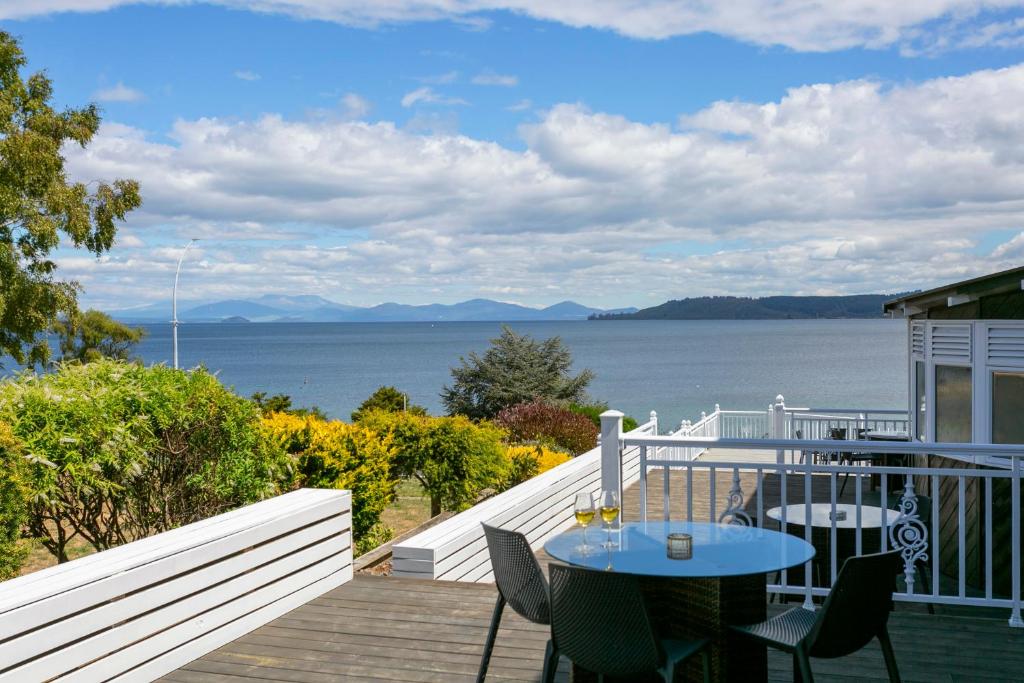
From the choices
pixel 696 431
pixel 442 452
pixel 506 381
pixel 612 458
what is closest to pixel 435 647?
pixel 612 458

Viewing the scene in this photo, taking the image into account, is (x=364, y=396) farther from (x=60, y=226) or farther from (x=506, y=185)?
(x=60, y=226)

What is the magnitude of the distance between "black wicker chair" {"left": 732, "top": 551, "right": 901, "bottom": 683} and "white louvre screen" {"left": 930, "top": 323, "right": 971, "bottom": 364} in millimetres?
5035

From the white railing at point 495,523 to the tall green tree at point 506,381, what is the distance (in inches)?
593

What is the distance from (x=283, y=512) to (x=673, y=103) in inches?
736

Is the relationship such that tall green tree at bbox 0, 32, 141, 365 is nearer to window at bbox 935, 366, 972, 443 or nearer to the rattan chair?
window at bbox 935, 366, 972, 443

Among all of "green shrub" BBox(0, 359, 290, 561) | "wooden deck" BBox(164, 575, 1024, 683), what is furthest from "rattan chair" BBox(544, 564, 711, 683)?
"green shrub" BBox(0, 359, 290, 561)

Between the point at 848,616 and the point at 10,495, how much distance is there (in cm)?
459

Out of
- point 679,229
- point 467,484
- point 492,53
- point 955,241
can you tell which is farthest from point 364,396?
point 467,484

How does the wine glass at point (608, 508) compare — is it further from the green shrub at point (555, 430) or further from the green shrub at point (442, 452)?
the green shrub at point (555, 430)

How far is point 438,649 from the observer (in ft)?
15.0

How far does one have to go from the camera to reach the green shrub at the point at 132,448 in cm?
566

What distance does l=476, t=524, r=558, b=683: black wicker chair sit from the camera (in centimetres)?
366

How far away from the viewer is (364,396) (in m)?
68.4

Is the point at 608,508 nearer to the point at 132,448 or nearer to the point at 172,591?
the point at 172,591
